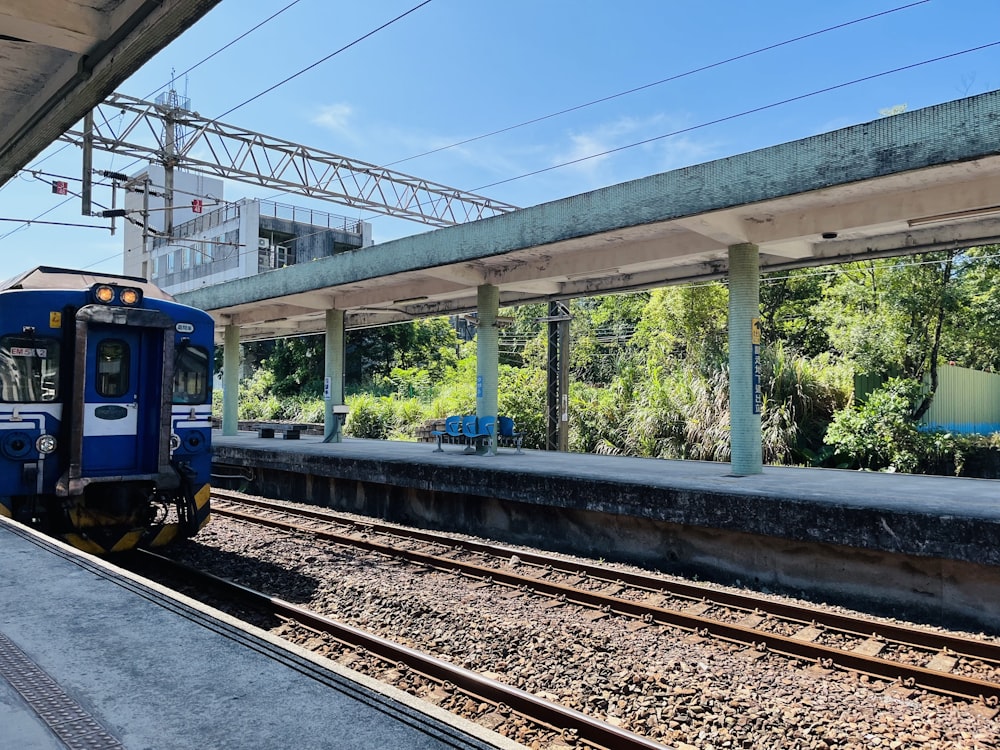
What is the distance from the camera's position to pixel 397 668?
581cm

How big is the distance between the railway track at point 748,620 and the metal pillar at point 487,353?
4956 millimetres

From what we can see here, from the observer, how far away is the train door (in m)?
7.80

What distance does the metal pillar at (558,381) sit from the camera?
62.6 feet

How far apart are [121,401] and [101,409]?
23 cm

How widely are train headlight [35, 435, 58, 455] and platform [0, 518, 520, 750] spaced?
3.24 m

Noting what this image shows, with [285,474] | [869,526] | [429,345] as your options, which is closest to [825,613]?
[869,526]

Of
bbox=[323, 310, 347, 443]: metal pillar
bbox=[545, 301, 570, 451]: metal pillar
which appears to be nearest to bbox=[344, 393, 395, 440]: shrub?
bbox=[323, 310, 347, 443]: metal pillar

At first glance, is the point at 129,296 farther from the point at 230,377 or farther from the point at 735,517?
the point at 230,377

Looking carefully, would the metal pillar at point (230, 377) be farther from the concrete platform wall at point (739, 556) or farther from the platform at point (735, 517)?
the concrete platform wall at point (739, 556)

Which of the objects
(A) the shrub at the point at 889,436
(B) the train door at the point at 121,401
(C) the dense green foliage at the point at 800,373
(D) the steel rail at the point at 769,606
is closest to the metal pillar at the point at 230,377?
(C) the dense green foliage at the point at 800,373

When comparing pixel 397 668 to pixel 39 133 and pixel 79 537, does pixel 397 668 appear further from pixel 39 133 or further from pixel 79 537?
pixel 39 133

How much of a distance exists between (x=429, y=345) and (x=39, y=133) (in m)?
31.9

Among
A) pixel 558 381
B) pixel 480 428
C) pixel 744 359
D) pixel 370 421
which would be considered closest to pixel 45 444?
pixel 480 428

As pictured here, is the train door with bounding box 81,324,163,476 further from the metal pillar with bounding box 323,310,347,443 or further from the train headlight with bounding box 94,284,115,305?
the metal pillar with bounding box 323,310,347,443
